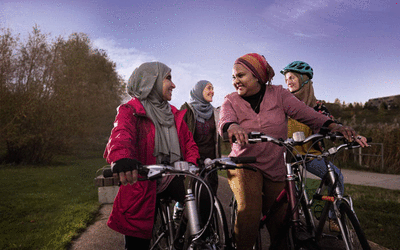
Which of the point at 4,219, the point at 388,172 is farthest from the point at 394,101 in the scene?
the point at 4,219

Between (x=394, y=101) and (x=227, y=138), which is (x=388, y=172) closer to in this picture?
(x=227, y=138)

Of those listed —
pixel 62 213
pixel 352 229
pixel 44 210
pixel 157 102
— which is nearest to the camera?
pixel 352 229

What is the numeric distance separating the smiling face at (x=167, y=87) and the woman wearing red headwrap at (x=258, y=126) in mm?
477

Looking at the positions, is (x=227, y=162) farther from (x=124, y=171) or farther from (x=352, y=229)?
(x=352, y=229)

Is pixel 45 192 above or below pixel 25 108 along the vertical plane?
below

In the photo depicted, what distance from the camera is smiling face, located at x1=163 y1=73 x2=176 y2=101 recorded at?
2.77 meters

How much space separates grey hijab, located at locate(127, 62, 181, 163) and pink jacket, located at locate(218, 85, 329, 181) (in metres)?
0.47

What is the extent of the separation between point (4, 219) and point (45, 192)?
3.15 metres

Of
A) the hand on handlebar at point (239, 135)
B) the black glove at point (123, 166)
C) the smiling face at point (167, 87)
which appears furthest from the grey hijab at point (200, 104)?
the black glove at point (123, 166)

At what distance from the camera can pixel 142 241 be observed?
99.6 inches

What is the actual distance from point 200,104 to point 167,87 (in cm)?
311

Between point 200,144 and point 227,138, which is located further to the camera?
point 200,144

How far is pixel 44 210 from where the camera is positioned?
706 centimetres

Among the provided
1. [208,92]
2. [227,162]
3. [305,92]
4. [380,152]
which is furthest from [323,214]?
[380,152]
